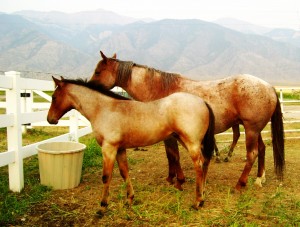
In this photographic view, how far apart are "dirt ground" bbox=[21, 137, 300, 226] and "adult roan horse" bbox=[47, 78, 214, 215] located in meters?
0.24

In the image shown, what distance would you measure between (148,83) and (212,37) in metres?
204

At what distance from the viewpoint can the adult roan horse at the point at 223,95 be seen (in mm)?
4953

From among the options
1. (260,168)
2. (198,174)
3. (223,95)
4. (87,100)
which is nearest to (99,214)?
(198,174)

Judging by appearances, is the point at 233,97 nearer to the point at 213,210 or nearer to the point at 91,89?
the point at 213,210

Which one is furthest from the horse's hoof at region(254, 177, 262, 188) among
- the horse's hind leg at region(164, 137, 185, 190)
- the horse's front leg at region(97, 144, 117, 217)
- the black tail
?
the horse's front leg at region(97, 144, 117, 217)

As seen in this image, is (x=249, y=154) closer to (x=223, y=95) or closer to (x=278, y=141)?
(x=278, y=141)

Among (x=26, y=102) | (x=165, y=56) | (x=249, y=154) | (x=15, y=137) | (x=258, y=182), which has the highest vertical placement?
(x=15, y=137)

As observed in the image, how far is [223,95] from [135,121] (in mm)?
1706

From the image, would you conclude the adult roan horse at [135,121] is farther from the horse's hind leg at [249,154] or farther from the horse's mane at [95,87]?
the horse's hind leg at [249,154]

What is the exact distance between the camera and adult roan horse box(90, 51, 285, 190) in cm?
495

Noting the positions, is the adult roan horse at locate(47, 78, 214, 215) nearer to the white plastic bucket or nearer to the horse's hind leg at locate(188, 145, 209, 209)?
the horse's hind leg at locate(188, 145, 209, 209)

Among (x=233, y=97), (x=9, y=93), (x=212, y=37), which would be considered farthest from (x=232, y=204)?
(x=212, y=37)

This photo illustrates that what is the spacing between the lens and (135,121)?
4.08m

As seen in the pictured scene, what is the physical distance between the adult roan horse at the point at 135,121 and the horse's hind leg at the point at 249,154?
1.04m
